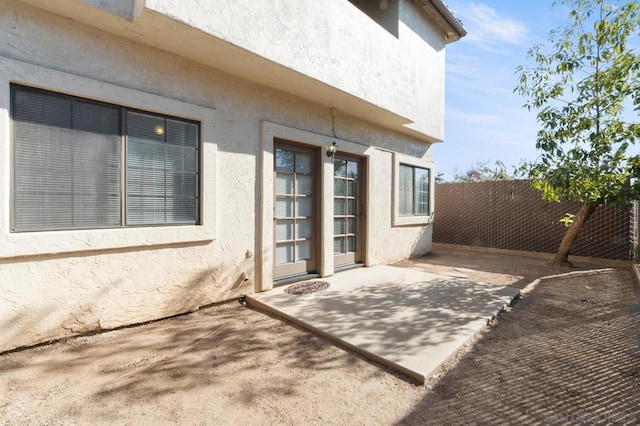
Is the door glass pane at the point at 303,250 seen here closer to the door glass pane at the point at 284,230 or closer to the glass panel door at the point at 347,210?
the door glass pane at the point at 284,230

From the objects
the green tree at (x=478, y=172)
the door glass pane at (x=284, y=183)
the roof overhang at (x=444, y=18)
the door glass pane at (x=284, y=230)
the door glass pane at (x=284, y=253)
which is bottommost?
the door glass pane at (x=284, y=253)

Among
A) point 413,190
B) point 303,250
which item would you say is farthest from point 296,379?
point 413,190

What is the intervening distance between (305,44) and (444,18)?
5229 mm

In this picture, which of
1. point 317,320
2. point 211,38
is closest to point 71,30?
point 211,38

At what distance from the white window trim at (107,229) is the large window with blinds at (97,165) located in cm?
9

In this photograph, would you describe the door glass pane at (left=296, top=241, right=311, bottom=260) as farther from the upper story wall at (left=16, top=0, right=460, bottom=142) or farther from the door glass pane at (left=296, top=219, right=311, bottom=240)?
the upper story wall at (left=16, top=0, right=460, bottom=142)

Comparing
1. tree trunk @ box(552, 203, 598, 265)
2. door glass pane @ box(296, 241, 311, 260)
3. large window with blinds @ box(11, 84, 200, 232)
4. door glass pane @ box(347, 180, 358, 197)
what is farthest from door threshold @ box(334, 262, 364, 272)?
tree trunk @ box(552, 203, 598, 265)

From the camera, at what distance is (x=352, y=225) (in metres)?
6.48

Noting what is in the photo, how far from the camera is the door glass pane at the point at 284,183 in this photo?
198 inches

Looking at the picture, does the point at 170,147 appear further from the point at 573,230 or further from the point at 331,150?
the point at 573,230

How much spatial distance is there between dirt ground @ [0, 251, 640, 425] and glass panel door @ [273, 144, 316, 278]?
154cm

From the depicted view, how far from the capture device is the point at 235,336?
3324mm

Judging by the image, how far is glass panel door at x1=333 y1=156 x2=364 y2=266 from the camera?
609 cm

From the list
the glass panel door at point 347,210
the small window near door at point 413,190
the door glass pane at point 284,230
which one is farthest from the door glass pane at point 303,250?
the small window near door at point 413,190
